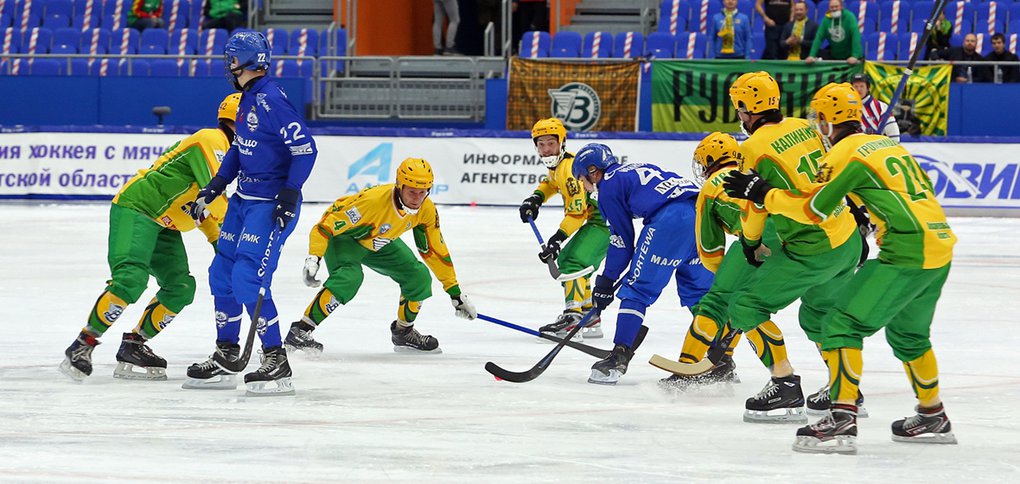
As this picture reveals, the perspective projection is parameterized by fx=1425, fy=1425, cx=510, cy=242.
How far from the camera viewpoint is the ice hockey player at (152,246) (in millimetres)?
6898

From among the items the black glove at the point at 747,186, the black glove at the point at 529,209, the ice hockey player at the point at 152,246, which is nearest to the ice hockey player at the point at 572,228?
the black glove at the point at 529,209

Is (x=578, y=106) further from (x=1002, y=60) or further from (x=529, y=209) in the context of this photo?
(x=529, y=209)

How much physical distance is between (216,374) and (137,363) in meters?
0.49

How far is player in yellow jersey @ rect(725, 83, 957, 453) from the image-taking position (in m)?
5.23

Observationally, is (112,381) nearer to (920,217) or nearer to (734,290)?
(734,290)

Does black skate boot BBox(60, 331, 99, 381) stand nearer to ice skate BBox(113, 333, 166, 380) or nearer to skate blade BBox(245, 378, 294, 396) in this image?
ice skate BBox(113, 333, 166, 380)

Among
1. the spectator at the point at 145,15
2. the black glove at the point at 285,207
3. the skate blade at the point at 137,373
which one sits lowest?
the skate blade at the point at 137,373

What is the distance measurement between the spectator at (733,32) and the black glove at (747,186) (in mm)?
12512

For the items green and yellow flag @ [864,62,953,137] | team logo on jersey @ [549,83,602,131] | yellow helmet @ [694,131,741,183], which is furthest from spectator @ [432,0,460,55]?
yellow helmet @ [694,131,741,183]

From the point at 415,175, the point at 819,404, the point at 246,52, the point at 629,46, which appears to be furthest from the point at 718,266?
the point at 629,46

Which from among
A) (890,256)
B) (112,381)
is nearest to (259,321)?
(112,381)

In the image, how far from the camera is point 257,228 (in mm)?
6445

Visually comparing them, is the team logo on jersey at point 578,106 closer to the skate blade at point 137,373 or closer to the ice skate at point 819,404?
the skate blade at point 137,373

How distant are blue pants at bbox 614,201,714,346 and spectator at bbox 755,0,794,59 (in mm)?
11136
